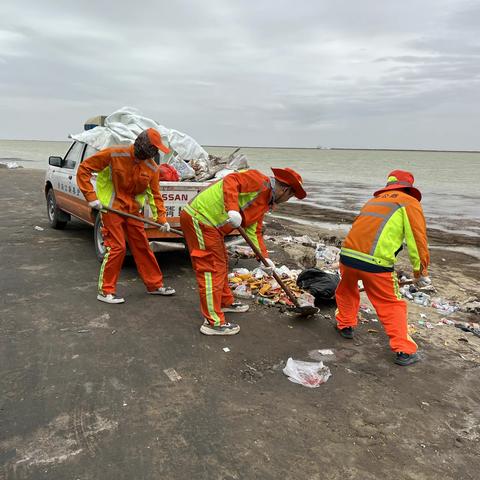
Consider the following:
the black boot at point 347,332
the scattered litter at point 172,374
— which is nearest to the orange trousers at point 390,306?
the black boot at point 347,332

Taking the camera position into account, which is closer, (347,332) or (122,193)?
(347,332)

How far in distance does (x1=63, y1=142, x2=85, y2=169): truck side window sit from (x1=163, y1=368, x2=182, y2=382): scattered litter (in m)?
4.95

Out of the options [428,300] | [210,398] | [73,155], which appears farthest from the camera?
[73,155]

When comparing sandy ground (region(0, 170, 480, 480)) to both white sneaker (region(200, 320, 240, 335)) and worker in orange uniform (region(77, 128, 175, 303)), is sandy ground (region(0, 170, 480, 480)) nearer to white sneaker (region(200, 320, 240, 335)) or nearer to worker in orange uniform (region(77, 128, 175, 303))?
white sneaker (region(200, 320, 240, 335))

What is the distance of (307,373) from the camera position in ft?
12.4

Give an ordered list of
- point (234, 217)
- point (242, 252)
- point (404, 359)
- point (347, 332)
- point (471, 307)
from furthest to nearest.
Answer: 1. point (242, 252)
2. point (471, 307)
3. point (347, 332)
4. point (404, 359)
5. point (234, 217)

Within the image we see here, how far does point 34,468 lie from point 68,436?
0.31 metres

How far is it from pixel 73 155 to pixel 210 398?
19.2 feet

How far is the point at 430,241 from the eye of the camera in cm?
1258

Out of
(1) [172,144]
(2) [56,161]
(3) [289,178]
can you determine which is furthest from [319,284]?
(2) [56,161]

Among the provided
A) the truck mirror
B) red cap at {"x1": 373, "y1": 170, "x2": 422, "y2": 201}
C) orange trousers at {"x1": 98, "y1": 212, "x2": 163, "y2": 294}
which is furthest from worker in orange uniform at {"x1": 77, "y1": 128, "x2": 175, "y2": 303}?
the truck mirror

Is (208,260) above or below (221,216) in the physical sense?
below

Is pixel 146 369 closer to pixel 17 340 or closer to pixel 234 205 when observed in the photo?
pixel 17 340

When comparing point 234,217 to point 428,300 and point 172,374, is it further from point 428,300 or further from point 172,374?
point 428,300
